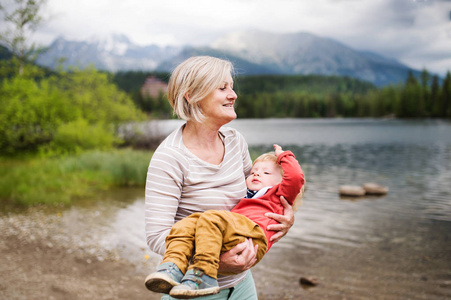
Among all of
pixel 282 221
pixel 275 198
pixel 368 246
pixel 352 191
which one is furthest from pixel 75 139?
pixel 282 221

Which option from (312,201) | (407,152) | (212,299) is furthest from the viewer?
(407,152)

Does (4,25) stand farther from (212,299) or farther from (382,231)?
(212,299)

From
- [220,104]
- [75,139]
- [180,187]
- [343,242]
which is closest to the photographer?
[180,187]

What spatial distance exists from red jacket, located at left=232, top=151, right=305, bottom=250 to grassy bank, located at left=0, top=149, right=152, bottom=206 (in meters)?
10.6

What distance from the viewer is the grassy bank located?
38.2ft

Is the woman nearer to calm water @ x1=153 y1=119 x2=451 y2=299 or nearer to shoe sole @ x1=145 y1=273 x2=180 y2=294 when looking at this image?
shoe sole @ x1=145 y1=273 x2=180 y2=294

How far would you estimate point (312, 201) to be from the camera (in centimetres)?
1333

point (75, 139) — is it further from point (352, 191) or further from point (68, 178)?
point (352, 191)

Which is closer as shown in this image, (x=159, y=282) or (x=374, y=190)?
(x=159, y=282)

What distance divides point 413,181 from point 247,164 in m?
18.1

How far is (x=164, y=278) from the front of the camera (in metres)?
1.48

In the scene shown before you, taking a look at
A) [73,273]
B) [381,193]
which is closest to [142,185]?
[73,273]

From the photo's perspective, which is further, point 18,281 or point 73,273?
point 73,273

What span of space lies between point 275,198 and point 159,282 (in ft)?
2.90
